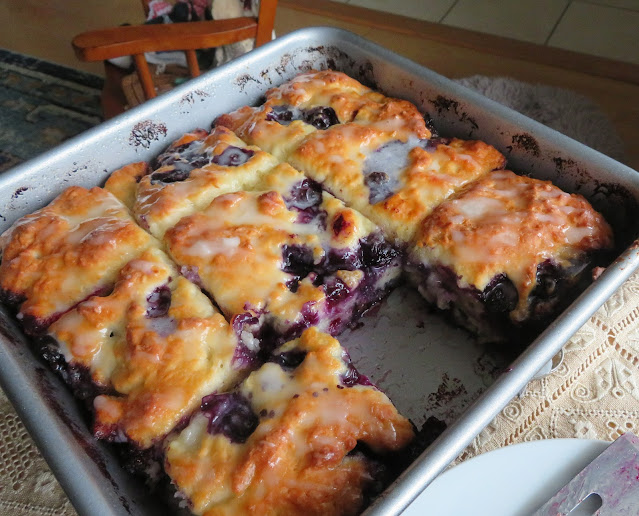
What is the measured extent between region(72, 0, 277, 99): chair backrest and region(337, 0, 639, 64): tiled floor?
226 centimetres

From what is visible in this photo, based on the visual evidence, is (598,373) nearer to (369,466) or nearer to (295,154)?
(369,466)

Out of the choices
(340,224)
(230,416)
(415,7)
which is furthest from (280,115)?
(415,7)

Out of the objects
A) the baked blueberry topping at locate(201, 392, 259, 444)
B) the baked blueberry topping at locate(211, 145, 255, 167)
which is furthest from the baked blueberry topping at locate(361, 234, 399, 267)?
the baked blueberry topping at locate(201, 392, 259, 444)

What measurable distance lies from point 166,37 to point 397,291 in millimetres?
1575

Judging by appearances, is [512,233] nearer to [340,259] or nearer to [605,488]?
[340,259]

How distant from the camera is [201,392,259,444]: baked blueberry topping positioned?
1.39m

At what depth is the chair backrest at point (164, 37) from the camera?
8.34 ft

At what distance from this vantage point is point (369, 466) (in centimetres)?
135

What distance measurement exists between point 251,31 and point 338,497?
225cm

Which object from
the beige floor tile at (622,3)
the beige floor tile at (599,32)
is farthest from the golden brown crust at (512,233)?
the beige floor tile at (622,3)

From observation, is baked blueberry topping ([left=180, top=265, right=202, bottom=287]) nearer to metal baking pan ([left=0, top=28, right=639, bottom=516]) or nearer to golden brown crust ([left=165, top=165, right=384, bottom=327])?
golden brown crust ([left=165, top=165, right=384, bottom=327])

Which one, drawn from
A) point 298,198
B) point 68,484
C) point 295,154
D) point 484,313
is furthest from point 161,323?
point 484,313

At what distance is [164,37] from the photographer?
260cm

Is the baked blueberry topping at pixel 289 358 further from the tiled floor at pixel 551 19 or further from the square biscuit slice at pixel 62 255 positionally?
the tiled floor at pixel 551 19
